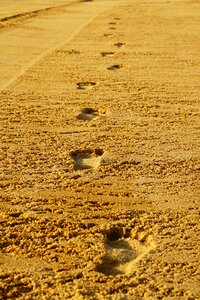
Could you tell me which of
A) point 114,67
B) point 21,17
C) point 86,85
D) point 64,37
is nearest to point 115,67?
point 114,67

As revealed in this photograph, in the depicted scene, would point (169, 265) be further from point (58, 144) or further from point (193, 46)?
point (193, 46)

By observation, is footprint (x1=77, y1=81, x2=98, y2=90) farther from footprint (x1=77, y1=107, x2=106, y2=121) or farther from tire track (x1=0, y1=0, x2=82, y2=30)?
tire track (x1=0, y1=0, x2=82, y2=30)

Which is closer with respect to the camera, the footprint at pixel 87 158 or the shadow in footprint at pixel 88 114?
the footprint at pixel 87 158

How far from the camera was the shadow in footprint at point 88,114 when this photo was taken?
3.68m

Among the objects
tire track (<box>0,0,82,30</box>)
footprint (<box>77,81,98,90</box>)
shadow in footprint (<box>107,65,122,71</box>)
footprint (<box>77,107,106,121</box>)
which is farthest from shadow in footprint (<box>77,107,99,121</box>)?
tire track (<box>0,0,82,30</box>)

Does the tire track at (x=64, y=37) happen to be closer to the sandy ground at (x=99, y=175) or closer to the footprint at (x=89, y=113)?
the sandy ground at (x=99, y=175)

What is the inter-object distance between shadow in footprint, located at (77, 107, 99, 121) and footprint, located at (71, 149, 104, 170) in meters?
0.60

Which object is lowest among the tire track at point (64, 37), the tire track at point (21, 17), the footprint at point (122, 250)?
the footprint at point (122, 250)

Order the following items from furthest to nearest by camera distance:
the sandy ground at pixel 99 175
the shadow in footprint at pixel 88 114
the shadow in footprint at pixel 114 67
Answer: the shadow in footprint at pixel 114 67
the shadow in footprint at pixel 88 114
the sandy ground at pixel 99 175

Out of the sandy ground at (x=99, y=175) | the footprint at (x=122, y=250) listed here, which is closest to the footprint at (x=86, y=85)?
the sandy ground at (x=99, y=175)

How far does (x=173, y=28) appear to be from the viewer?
7.62 metres

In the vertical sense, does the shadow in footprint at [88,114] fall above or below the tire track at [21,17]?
below

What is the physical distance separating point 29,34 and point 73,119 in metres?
3.94

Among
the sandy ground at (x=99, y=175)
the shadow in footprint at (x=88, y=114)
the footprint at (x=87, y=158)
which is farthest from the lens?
the shadow in footprint at (x=88, y=114)
